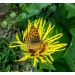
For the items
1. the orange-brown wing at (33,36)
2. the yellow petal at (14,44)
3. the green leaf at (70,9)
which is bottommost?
the yellow petal at (14,44)

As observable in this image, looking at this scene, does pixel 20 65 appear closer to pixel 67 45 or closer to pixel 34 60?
pixel 34 60

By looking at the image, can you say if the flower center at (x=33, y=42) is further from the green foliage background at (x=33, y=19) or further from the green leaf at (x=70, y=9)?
the green leaf at (x=70, y=9)

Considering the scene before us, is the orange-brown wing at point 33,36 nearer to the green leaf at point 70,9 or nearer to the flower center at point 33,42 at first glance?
the flower center at point 33,42

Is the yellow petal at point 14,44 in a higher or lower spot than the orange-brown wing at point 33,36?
lower

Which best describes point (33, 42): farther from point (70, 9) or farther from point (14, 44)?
point (70, 9)

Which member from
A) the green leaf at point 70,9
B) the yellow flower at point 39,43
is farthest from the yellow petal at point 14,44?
the green leaf at point 70,9

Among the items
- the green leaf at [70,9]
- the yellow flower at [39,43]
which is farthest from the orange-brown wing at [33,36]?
the green leaf at [70,9]

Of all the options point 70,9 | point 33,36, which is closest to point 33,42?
point 33,36

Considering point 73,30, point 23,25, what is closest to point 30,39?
point 23,25
